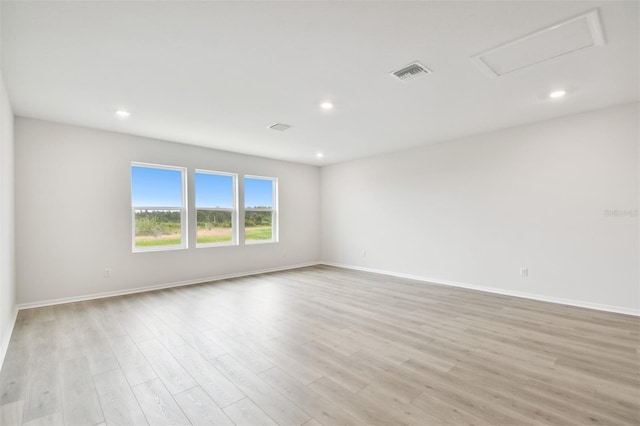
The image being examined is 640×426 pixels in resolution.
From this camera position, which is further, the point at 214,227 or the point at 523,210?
the point at 214,227

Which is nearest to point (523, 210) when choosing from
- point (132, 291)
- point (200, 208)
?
point (200, 208)

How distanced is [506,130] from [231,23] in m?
4.37

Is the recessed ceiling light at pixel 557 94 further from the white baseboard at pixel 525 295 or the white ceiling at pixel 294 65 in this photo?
the white baseboard at pixel 525 295

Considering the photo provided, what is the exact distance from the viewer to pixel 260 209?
6.54 meters

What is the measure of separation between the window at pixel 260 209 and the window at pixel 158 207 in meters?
1.34

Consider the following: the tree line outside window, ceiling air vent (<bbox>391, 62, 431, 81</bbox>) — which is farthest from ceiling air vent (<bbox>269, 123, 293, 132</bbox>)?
the tree line outside window

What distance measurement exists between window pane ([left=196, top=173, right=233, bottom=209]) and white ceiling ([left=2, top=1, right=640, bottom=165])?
1.42m

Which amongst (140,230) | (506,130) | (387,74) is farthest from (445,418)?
(140,230)

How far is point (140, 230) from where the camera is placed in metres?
4.88

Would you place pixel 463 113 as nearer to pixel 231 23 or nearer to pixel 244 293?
pixel 231 23

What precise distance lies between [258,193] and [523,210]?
5021 mm

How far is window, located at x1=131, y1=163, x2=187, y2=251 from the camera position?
4.86m

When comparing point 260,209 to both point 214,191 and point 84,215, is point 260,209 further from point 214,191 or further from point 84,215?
point 84,215

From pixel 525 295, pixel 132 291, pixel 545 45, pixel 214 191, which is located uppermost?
pixel 545 45
